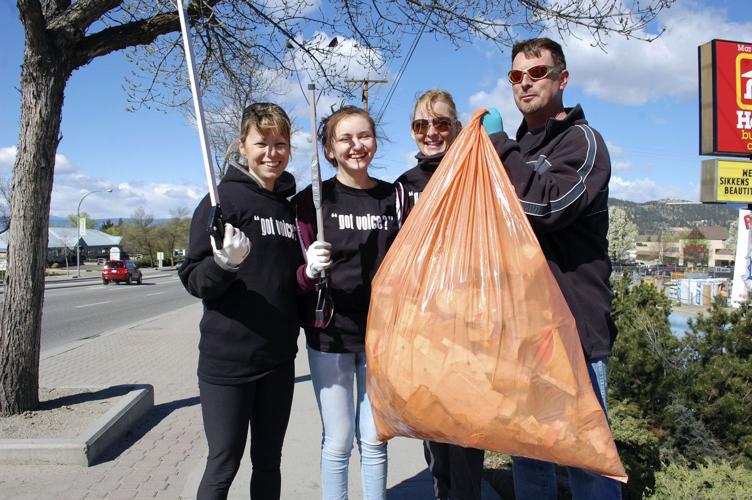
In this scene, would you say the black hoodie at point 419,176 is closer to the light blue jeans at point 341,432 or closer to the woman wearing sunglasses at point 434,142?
the woman wearing sunglasses at point 434,142

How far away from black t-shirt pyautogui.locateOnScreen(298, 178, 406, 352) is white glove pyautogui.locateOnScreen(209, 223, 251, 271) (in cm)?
36

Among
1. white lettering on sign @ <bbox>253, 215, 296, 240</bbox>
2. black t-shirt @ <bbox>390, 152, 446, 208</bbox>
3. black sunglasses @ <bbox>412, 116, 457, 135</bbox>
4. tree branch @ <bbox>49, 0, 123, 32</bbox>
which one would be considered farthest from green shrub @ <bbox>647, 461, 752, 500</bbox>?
tree branch @ <bbox>49, 0, 123, 32</bbox>

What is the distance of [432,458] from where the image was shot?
8.11 feet

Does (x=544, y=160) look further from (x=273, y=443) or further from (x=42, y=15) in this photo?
(x=42, y=15)

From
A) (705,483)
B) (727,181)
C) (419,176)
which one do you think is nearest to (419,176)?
(419,176)

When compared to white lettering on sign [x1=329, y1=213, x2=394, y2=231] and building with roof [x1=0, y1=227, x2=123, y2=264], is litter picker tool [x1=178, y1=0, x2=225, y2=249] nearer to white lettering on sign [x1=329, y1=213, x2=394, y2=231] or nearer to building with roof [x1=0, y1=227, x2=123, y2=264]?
white lettering on sign [x1=329, y1=213, x2=394, y2=231]

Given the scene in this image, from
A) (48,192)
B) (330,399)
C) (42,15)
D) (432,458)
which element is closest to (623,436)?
(432,458)

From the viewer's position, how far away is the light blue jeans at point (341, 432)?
87.2 inches

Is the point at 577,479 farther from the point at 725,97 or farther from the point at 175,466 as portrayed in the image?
the point at 725,97

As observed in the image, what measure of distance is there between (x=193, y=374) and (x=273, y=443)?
4881 mm

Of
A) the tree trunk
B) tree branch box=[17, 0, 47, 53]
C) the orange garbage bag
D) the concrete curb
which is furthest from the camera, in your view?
the tree trunk

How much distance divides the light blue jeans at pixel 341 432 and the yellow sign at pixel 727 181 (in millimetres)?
10209

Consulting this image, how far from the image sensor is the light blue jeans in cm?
221

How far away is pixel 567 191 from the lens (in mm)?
1752
